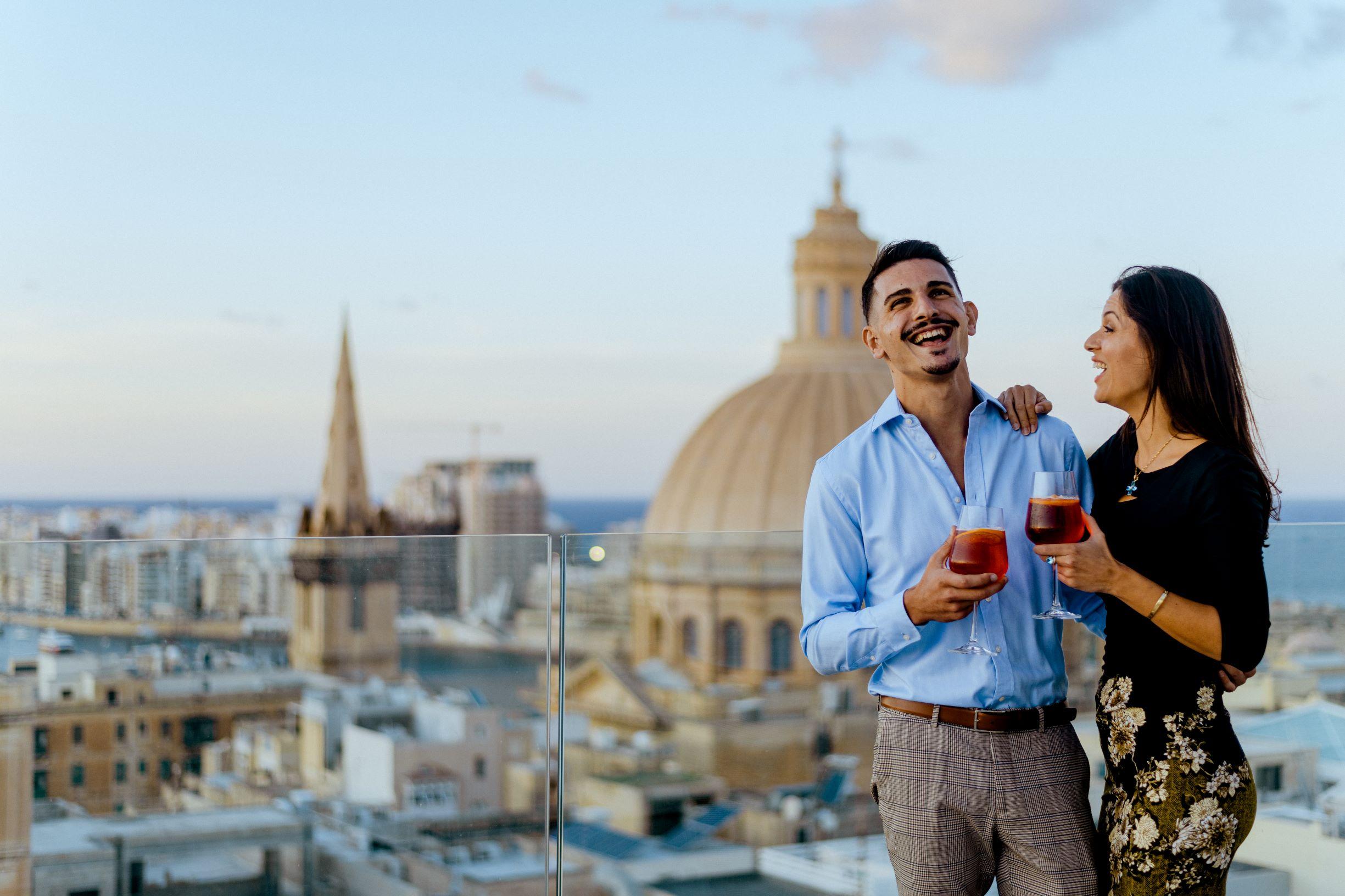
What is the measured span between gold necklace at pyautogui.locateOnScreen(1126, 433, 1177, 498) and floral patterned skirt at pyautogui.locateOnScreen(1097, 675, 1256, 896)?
231 mm

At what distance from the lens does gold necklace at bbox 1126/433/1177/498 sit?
163 centimetres

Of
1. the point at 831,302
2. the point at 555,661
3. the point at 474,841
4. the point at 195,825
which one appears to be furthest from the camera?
the point at 831,302

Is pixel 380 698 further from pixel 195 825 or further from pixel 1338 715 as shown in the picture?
pixel 1338 715

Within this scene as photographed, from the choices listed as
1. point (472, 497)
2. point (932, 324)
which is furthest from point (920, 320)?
point (472, 497)

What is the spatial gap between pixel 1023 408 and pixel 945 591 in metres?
0.32

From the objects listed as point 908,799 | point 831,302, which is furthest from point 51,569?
point 831,302

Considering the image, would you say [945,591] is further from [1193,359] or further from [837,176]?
[837,176]

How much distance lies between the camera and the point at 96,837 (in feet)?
12.1

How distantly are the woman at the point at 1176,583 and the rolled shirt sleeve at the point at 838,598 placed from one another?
211 mm

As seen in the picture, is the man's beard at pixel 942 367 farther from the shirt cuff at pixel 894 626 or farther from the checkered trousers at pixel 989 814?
the checkered trousers at pixel 989 814

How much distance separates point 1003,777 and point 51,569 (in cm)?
304

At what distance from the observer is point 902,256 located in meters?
1.73

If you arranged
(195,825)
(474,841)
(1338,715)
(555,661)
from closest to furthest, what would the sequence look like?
1. (555,661)
2. (1338,715)
3. (195,825)
4. (474,841)

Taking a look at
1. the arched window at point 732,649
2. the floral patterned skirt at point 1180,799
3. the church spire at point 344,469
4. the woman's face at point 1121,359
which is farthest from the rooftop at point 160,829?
the church spire at point 344,469
